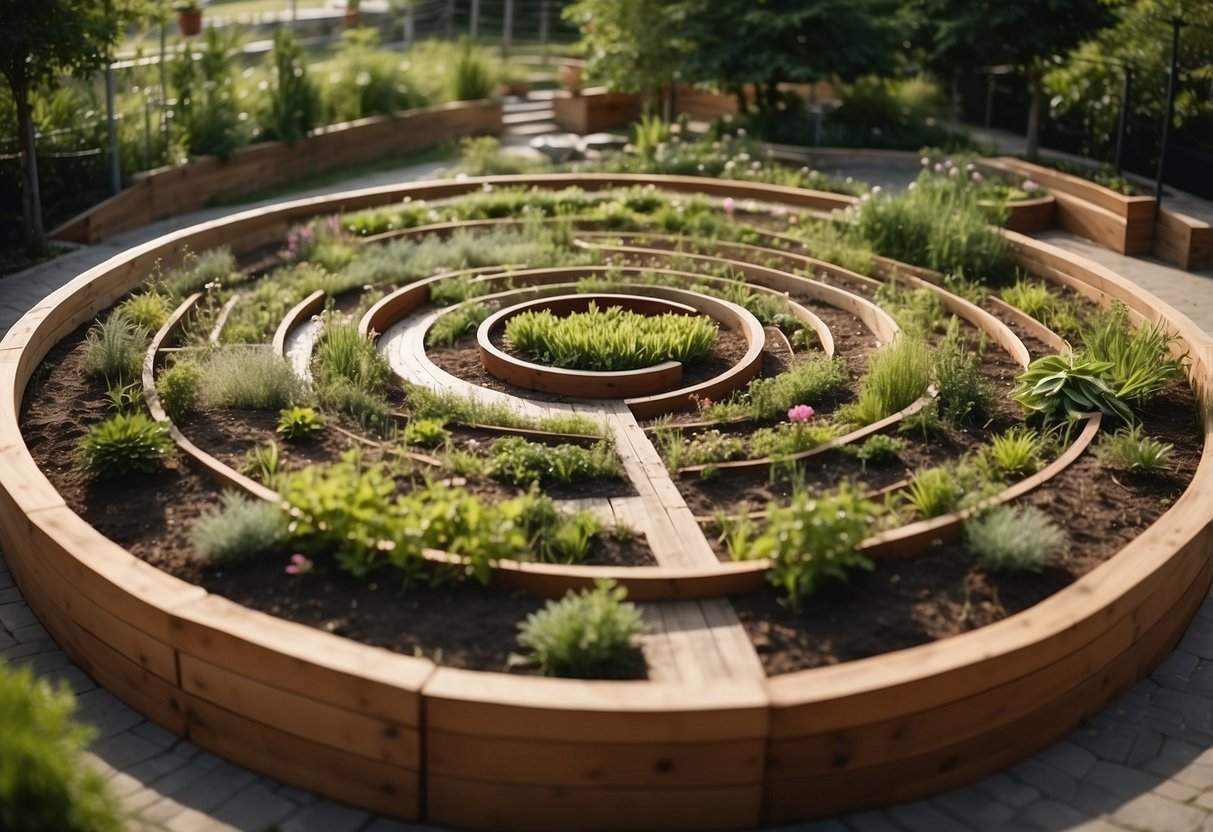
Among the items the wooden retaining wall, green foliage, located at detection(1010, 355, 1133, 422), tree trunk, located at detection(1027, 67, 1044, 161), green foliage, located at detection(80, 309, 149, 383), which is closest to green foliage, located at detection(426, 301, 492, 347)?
green foliage, located at detection(80, 309, 149, 383)

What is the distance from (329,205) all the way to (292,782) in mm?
9150

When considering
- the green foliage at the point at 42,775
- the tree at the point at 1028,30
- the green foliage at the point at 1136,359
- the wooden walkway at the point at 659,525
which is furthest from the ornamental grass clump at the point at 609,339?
the tree at the point at 1028,30

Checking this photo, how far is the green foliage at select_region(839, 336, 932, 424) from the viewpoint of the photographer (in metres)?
8.66

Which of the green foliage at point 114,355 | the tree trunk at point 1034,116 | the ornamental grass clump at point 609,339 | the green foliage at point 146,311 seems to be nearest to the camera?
the green foliage at point 114,355

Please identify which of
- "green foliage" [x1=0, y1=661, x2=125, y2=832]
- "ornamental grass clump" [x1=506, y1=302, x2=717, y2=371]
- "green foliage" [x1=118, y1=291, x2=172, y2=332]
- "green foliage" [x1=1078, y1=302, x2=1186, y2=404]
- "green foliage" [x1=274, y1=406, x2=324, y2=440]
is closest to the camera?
"green foliage" [x1=0, y1=661, x2=125, y2=832]

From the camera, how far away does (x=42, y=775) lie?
Answer: 4410 millimetres

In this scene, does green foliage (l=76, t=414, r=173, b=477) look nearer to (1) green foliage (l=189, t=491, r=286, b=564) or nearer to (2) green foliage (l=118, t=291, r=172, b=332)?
(1) green foliage (l=189, t=491, r=286, b=564)

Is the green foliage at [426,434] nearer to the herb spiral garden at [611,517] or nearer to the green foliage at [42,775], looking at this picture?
the herb spiral garden at [611,517]

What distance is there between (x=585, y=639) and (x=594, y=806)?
71 centimetres

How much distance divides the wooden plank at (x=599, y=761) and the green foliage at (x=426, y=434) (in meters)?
3.20

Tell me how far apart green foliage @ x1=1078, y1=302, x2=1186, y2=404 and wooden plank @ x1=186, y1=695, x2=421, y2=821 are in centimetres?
548

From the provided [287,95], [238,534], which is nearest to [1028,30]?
[287,95]

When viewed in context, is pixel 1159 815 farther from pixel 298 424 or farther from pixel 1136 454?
pixel 298 424

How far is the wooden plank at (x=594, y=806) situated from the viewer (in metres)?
5.33
